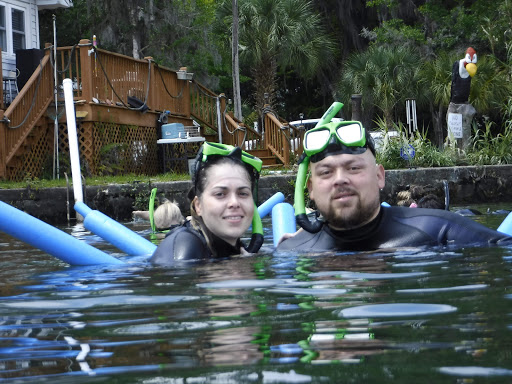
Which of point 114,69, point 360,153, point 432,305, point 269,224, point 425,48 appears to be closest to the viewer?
point 432,305

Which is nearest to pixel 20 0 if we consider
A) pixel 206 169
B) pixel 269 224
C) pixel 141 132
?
pixel 141 132

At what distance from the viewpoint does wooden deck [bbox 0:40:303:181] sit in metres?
17.1

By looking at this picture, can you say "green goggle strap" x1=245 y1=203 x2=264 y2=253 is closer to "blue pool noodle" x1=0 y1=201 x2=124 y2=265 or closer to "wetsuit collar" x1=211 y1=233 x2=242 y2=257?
"wetsuit collar" x1=211 y1=233 x2=242 y2=257

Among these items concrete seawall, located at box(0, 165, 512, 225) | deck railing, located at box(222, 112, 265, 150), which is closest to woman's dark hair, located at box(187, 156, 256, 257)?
concrete seawall, located at box(0, 165, 512, 225)

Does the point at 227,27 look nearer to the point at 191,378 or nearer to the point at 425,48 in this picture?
the point at 425,48

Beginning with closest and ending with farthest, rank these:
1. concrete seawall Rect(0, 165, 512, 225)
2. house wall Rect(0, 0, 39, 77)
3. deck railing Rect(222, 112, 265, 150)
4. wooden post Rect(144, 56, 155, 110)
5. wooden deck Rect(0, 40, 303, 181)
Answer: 1. concrete seawall Rect(0, 165, 512, 225)
2. wooden deck Rect(0, 40, 303, 181)
3. wooden post Rect(144, 56, 155, 110)
4. house wall Rect(0, 0, 39, 77)
5. deck railing Rect(222, 112, 265, 150)

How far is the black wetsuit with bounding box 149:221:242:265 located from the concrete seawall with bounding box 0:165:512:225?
9.26 metres

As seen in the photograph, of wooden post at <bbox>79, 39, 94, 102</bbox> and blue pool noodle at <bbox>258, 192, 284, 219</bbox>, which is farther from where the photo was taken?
wooden post at <bbox>79, 39, 94, 102</bbox>

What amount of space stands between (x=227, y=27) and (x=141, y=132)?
12.4 metres

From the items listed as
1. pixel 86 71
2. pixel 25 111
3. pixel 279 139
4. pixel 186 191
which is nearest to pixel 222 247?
pixel 186 191

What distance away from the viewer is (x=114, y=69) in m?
19.0

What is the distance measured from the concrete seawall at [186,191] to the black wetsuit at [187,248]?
9.26 m

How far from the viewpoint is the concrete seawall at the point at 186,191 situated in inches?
564

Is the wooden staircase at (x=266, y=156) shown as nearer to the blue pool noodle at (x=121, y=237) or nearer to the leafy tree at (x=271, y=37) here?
the leafy tree at (x=271, y=37)
